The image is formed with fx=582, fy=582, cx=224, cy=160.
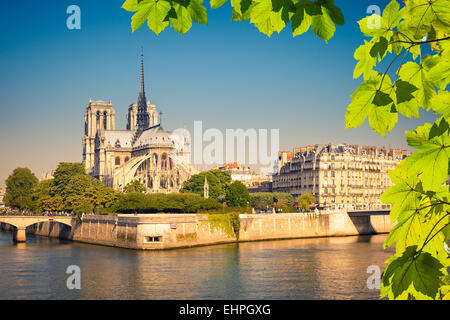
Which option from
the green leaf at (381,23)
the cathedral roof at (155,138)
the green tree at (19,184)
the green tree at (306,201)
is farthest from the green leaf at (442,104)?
the cathedral roof at (155,138)

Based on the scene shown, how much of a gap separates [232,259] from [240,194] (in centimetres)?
3090

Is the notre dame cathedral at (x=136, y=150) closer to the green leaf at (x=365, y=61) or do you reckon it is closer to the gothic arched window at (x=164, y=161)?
the gothic arched window at (x=164, y=161)

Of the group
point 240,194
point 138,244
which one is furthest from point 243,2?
point 240,194

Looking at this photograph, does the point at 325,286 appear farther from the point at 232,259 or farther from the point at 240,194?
the point at 240,194

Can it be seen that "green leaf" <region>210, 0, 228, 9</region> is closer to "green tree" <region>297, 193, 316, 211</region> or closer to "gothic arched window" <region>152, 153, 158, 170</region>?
"green tree" <region>297, 193, 316, 211</region>

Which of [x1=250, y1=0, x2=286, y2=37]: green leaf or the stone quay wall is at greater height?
[x1=250, y1=0, x2=286, y2=37]: green leaf

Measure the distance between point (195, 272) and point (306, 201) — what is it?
53672 mm

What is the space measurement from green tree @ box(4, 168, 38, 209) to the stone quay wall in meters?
19.0

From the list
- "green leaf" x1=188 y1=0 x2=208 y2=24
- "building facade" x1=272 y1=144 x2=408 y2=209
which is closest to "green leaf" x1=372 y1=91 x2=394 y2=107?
"green leaf" x1=188 y1=0 x2=208 y2=24

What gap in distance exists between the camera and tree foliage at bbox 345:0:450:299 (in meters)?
2.79

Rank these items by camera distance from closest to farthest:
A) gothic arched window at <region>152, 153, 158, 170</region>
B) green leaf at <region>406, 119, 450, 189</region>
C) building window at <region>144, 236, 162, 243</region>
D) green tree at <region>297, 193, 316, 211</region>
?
green leaf at <region>406, 119, 450, 189</region>
building window at <region>144, 236, 162, 243</region>
green tree at <region>297, 193, 316, 211</region>
gothic arched window at <region>152, 153, 158, 170</region>

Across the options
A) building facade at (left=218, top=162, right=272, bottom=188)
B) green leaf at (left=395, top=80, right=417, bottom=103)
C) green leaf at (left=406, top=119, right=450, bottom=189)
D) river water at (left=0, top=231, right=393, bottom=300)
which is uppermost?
building facade at (left=218, top=162, right=272, bottom=188)

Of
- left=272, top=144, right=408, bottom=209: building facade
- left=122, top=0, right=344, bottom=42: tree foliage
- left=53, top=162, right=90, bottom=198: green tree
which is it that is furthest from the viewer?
left=272, top=144, right=408, bottom=209: building facade

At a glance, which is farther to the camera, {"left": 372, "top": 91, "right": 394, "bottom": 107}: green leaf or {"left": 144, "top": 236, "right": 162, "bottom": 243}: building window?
{"left": 144, "top": 236, "right": 162, "bottom": 243}: building window
